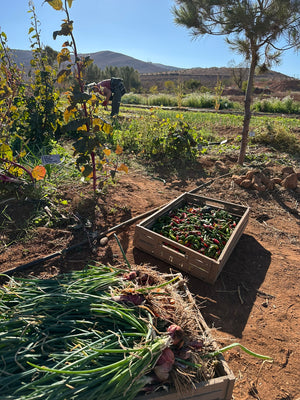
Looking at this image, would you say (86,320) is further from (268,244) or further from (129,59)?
(129,59)

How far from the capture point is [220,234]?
287 centimetres

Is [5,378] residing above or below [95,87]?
below

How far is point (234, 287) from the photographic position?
8.43ft

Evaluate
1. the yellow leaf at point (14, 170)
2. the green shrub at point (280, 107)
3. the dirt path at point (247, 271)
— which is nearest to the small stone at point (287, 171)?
the dirt path at point (247, 271)

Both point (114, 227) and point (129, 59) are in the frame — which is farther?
point (129, 59)

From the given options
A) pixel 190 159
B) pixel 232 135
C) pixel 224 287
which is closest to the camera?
pixel 224 287

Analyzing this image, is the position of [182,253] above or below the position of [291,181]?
below

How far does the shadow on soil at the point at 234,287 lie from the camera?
2227 millimetres

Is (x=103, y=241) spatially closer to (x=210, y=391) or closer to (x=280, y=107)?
(x=210, y=391)

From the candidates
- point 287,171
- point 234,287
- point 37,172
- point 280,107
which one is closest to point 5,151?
point 37,172

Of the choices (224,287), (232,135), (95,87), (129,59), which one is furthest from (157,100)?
(129,59)

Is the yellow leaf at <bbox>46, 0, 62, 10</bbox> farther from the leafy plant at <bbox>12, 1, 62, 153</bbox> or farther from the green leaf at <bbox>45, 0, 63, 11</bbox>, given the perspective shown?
the leafy plant at <bbox>12, 1, 62, 153</bbox>

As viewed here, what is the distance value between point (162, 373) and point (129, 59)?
448 ft

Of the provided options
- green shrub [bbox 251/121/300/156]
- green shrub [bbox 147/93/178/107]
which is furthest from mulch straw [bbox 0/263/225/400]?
green shrub [bbox 147/93/178/107]
